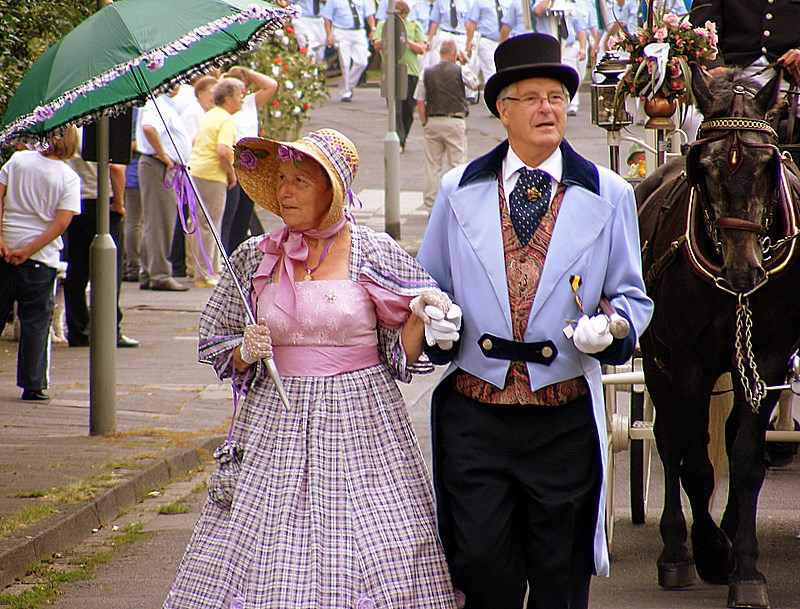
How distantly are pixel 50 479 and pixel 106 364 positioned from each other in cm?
131

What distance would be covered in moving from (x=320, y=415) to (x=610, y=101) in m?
3.51

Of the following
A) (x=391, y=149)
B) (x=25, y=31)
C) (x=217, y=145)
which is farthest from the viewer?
(x=391, y=149)

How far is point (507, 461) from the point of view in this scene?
13.6 ft

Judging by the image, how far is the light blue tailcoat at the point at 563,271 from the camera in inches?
162

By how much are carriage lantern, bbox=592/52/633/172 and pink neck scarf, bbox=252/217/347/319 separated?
2.78m

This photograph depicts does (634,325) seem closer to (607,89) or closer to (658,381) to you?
(658,381)

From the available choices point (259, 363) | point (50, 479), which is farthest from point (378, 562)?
point (50, 479)

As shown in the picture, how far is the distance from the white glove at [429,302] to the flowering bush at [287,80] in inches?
580

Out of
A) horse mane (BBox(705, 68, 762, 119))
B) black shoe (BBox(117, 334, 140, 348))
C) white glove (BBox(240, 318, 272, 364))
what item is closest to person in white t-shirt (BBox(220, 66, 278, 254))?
black shoe (BBox(117, 334, 140, 348))

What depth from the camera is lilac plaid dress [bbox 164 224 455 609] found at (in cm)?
420

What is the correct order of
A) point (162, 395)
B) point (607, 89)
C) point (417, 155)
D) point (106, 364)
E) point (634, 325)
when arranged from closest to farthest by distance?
1. point (634, 325)
2. point (607, 89)
3. point (106, 364)
4. point (162, 395)
5. point (417, 155)

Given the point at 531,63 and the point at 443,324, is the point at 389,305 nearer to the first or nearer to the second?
the point at 443,324

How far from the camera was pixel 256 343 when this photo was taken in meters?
4.35

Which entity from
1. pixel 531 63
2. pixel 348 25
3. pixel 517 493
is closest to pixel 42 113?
pixel 531 63
